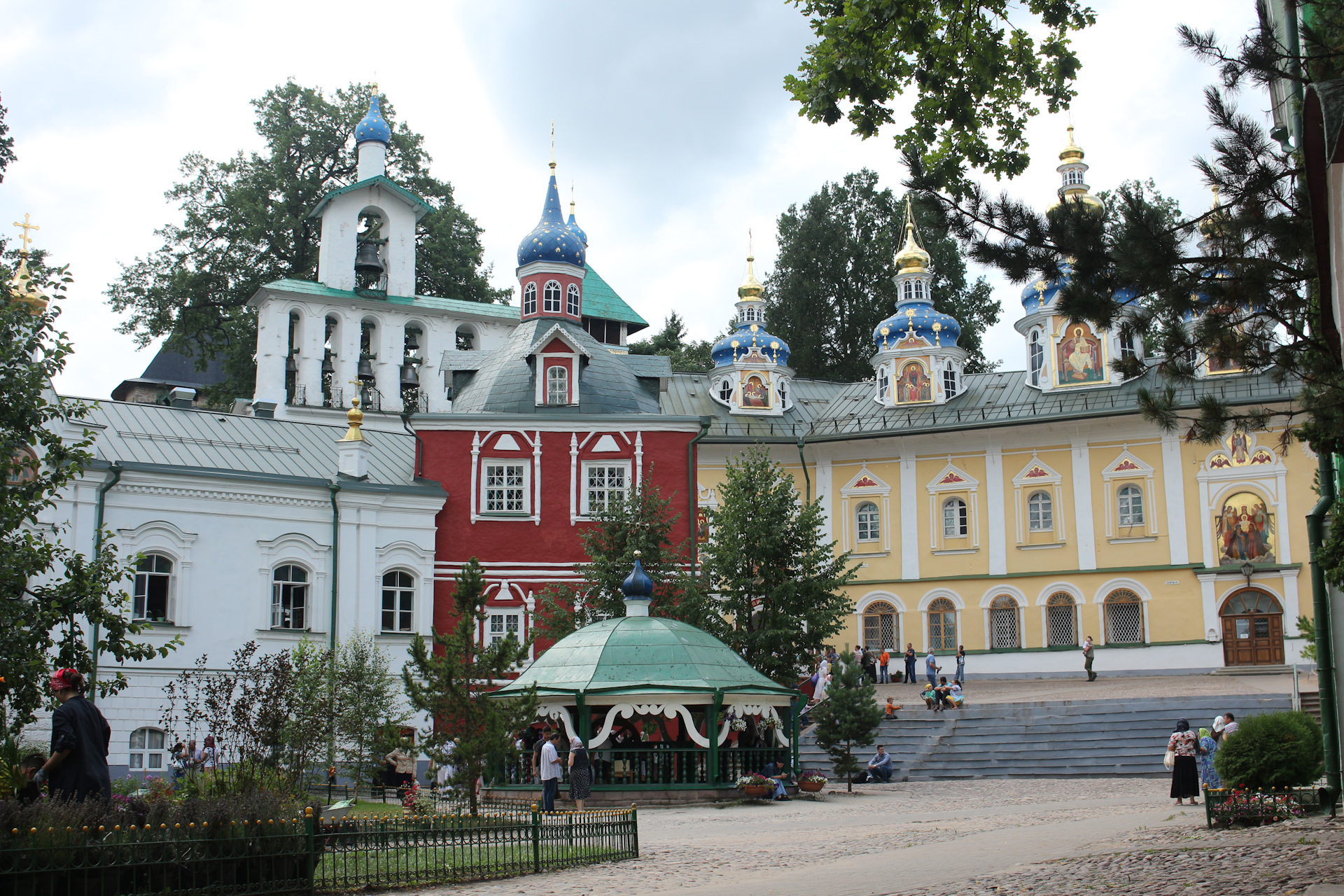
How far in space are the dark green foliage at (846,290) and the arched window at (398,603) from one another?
2518cm

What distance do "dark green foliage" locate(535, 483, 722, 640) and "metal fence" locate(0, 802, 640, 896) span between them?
1458cm

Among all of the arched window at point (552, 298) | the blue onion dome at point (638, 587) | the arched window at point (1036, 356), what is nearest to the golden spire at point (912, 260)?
the arched window at point (1036, 356)

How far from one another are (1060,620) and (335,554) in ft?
65.4

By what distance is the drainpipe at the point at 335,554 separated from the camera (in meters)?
31.6

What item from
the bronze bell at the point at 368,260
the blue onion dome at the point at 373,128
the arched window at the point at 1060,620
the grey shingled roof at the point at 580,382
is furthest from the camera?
the blue onion dome at the point at 373,128

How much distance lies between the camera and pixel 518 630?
1316 inches

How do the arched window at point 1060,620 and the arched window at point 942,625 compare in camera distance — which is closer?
the arched window at point 1060,620

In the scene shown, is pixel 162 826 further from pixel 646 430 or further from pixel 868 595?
pixel 868 595

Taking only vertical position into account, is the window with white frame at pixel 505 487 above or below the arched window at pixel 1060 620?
above

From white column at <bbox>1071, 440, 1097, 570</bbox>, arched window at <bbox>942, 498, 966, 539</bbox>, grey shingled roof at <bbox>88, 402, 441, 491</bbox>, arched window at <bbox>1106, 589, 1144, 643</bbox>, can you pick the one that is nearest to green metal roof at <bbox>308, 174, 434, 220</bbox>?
grey shingled roof at <bbox>88, 402, 441, 491</bbox>

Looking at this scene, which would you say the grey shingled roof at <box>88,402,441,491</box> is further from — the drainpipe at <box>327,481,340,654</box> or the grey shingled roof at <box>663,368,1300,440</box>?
the grey shingled roof at <box>663,368,1300,440</box>

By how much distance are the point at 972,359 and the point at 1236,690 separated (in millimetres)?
25832

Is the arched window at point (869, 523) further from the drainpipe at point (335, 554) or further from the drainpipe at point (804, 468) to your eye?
the drainpipe at point (335, 554)

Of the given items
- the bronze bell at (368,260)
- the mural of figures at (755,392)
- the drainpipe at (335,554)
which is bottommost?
the drainpipe at (335,554)
